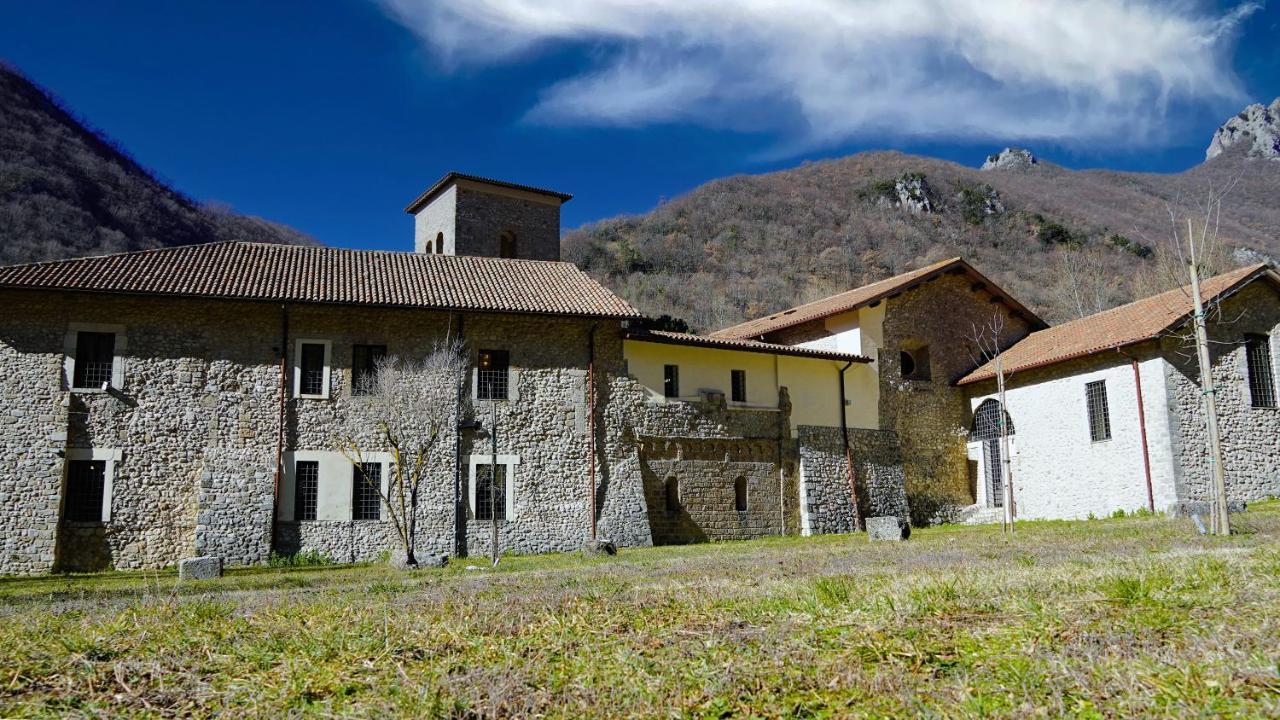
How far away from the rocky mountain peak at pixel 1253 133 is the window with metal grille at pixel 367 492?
101 meters

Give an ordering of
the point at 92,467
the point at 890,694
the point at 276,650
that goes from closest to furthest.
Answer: the point at 890,694 → the point at 276,650 → the point at 92,467

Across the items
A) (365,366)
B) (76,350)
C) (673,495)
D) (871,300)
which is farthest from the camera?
(871,300)

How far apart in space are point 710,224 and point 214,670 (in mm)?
75773

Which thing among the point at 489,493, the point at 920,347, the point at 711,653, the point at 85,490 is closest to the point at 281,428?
the point at 85,490

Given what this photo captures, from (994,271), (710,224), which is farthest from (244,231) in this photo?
(994,271)

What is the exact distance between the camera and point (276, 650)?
18.7 feet

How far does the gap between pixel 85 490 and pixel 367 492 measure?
20.9ft

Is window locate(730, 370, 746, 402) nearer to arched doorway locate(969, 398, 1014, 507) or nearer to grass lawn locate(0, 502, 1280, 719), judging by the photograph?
arched doorway locate(969, 398, 1014, 507)

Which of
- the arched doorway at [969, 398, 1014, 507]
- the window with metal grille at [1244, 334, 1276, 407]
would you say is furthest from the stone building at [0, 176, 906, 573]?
the window with metal grille at [1244, 334, 1276, 407]

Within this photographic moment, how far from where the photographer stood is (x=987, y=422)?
99.5 ft

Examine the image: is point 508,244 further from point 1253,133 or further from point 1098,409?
point 1253,133

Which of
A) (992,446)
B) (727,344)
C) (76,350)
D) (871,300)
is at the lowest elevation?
(992,446)

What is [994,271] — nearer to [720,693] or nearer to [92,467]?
[92,467]

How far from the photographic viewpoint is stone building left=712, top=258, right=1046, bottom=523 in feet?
97.6
